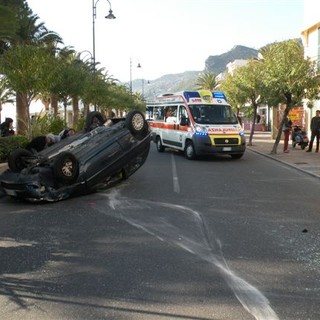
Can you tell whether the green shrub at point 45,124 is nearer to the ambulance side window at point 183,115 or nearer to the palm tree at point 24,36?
the palm tree at point 24,36

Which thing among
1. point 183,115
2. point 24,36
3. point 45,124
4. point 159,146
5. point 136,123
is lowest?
point 159,146

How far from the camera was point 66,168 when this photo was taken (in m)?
8.98

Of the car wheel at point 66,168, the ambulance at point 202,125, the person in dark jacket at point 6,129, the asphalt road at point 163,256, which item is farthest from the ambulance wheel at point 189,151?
the car wheel at point 66,168

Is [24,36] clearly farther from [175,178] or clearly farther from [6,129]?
[175,178]

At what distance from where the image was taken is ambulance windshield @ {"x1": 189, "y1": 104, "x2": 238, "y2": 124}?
58.2 feet

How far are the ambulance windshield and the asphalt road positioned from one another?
7768 millimetres

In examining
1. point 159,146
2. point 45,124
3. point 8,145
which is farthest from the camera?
point 159,146

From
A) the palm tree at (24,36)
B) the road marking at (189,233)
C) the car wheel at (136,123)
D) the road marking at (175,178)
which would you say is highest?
the palm tree at (24,36)

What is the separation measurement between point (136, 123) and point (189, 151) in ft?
23.3

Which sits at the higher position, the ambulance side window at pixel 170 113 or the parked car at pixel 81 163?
the ambulance side window at pixel 170 113

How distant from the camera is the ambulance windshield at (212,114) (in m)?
17.7

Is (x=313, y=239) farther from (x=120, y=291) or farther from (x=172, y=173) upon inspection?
(x=172, y=173)

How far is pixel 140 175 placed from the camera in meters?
13.0

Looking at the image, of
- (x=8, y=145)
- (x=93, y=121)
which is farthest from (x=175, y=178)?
(x=8, y=145)
